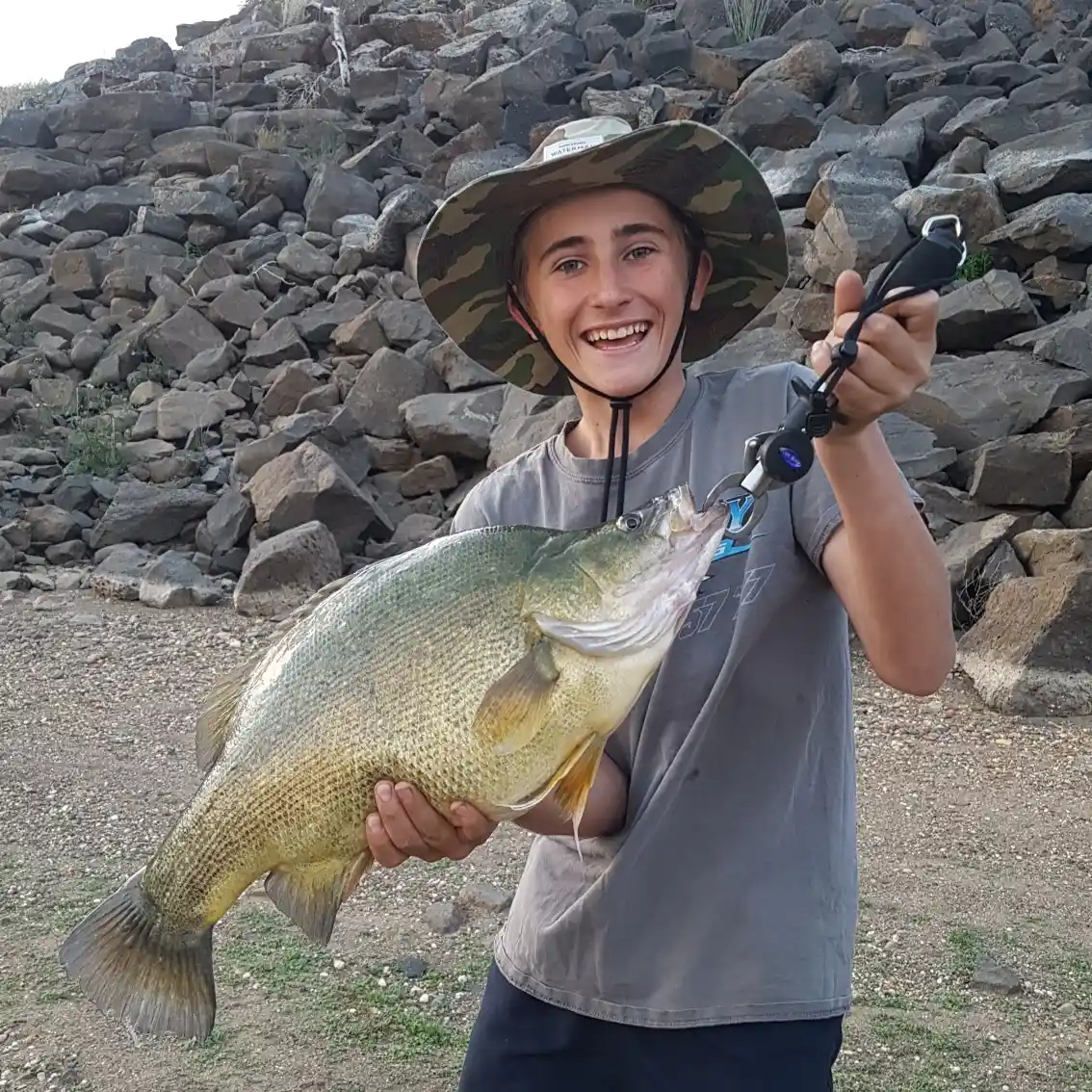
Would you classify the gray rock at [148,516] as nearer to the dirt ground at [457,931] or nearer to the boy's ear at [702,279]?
the dirt ground at [457,931]

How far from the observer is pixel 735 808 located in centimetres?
185

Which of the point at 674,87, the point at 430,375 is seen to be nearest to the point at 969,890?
the point at 430,375

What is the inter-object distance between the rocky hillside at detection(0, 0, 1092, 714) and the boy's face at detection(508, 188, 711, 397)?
15.4 ft

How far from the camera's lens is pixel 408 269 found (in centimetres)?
1388

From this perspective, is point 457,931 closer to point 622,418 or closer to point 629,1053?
point 629,1053

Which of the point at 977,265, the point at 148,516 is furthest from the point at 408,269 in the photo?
the point at 977,265

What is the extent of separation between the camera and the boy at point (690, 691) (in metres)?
1.75

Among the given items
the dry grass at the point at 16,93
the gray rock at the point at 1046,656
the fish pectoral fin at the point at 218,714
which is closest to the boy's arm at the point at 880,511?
the fish pectoral fin at the point at 218,714

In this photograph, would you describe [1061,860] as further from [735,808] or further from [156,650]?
[156,650]

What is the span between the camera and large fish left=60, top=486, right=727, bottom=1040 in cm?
167

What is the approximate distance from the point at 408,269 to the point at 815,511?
41.7 feet

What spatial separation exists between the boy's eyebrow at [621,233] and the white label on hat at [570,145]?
0.49 ft

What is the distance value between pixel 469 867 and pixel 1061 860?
241 cm

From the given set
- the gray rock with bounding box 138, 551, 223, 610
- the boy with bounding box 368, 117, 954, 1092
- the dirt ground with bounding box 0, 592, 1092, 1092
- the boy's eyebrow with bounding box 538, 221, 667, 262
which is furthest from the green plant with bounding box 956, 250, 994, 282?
the boy's eyebrow with bounding box 538, 221, 667, 262
